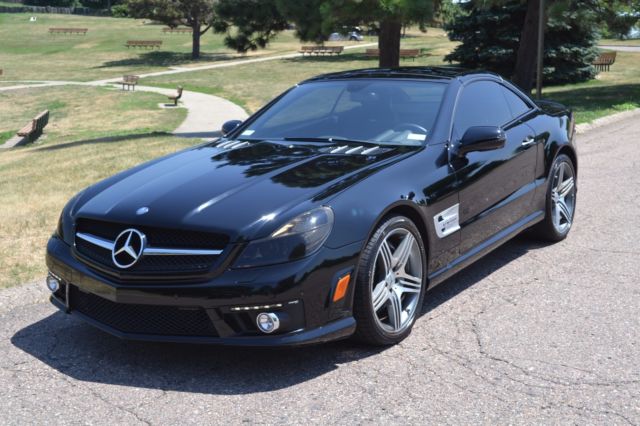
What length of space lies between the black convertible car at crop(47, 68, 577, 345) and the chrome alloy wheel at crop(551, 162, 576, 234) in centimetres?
60

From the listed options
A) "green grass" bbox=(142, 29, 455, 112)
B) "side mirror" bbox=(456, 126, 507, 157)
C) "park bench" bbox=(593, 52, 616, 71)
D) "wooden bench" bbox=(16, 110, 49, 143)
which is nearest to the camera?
"side mirror" bbox=(456, 126, 507, 157)

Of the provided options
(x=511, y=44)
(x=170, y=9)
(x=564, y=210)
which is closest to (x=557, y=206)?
(x=564, y=210)

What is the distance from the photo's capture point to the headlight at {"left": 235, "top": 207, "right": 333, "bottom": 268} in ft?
13.1

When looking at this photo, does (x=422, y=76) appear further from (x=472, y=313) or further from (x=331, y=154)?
(x=472, y=313)

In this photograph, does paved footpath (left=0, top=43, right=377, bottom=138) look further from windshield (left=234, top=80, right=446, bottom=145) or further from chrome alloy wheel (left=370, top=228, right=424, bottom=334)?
chrome alloy wheel (left=370, top=228, right=424, bottom=334)

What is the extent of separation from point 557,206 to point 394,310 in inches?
107

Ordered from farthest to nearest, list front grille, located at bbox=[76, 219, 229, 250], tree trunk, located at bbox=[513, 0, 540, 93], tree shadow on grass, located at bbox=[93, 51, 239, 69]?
tree shadow on grass, located at bbox=[93, 51, 239, 69] → tree trunk, located at bbox=[513, 0, 540, 93] → front grille, located at bbox=[76, 219, 229, 250]

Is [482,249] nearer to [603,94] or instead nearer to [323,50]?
[603,94]

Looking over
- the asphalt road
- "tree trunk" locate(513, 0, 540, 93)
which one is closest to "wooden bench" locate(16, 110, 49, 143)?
"tree trunk" locate(513, 0, 540, 93)

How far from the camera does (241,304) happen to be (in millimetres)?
A: 3982

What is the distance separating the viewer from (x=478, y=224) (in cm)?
543

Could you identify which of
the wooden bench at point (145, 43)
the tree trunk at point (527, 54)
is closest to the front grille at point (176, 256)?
the tree trunk at point (527, 54)

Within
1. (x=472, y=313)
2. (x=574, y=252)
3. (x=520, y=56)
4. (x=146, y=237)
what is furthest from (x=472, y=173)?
(x=520, y=56)

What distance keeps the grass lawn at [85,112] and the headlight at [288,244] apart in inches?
666
